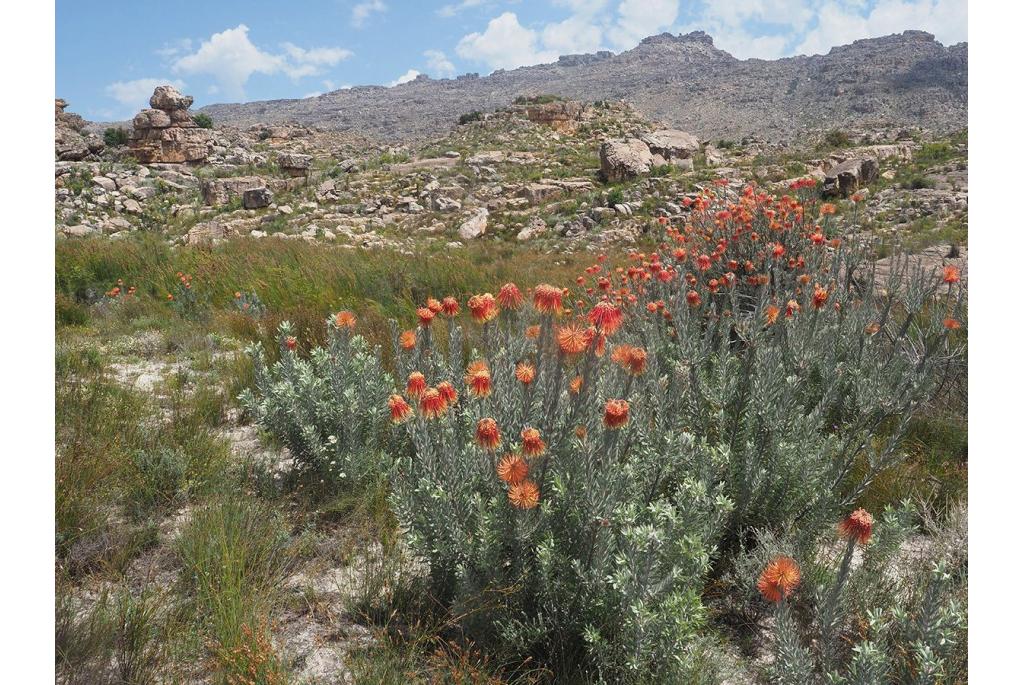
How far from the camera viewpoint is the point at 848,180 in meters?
15.5

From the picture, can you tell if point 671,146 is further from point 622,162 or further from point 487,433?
point 487,433

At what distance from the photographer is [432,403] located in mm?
1721

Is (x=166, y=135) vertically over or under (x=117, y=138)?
under

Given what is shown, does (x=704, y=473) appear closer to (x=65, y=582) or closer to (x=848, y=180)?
(x=65, y=582)

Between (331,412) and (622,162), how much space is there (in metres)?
19.1

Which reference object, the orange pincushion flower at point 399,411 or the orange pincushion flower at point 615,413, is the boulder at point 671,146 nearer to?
the orange pincushion flower at point 399,411

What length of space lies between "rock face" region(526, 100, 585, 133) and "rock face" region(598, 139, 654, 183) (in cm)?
1669

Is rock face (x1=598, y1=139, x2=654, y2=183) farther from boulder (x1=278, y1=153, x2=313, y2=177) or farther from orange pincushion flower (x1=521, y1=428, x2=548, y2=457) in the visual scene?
orange pincushion flower (x1=521, y1=428, x2=548, y2=457)

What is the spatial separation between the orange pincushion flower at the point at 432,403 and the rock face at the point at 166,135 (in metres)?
29.4

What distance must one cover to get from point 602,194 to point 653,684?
53.7 ft

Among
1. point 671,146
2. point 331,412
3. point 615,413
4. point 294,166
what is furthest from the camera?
point 294,166

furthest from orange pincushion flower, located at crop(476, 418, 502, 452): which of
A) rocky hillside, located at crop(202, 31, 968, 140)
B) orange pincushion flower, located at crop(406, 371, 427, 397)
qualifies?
rocky hillside, located at crop(202, 31, 968, 140)

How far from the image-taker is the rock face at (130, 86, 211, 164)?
2676cm

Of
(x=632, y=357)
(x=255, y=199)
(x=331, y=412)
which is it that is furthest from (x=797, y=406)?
(x=255, y=199)
